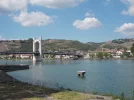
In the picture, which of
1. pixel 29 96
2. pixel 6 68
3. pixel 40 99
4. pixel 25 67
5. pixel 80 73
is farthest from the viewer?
pixel 25 67

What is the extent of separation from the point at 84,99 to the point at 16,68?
88.9 metres

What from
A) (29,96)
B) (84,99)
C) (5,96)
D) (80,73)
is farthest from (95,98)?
(80,73)

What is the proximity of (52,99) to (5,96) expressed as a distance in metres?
4.10

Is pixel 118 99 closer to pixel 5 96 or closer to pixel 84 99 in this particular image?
pixel 84 99

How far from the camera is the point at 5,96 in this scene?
21.8 m

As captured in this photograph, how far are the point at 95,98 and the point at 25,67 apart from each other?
3664 inches

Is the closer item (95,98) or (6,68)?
(95,98)

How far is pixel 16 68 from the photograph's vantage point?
106688 mm

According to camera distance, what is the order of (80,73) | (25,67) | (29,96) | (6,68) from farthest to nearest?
(25,67), (6,68), (80,73), (29,96)

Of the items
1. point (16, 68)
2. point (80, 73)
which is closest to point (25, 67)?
point (16, 68)

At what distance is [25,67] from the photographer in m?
112

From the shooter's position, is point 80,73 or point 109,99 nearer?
point 109,99

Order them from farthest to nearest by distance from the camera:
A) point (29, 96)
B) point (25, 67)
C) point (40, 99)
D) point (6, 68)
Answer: point (25, 67)
point (6, 68)
point (29, 96)
point (40, 99)

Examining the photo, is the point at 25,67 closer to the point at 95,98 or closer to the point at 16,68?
the point at 16,68
